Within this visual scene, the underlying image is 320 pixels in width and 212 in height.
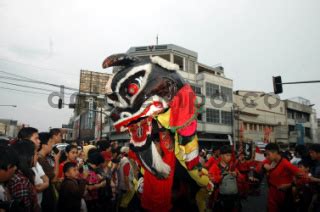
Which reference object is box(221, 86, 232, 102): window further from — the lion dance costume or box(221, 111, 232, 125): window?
the lion dance costume

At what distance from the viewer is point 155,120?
311 cm

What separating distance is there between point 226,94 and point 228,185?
856 inches

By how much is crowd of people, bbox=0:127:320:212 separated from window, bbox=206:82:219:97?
1819cm

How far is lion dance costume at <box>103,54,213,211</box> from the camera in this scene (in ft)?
9.93

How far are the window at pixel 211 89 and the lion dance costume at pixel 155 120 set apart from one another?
2073 centimetres

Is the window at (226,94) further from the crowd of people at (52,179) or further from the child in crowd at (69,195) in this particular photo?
the child in crowd at (69,195)

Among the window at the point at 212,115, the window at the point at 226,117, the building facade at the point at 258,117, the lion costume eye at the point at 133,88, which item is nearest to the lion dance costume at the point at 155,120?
the lion costume eye at the point at 133,88

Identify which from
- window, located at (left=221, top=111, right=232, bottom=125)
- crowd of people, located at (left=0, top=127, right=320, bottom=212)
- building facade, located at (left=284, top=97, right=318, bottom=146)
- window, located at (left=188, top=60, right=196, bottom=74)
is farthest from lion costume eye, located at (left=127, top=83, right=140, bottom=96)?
building facade, located at (left=284, top=97, right=318, bottom=146)

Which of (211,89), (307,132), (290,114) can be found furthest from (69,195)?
(307,132)

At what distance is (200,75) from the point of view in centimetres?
2367

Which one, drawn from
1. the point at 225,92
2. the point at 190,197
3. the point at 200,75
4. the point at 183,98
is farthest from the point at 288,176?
the point at 225,92

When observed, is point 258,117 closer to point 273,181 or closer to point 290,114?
point 290,114

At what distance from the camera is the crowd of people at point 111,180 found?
2.62 m

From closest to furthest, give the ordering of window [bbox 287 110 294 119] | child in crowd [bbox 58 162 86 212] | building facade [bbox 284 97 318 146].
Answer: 1. child in crowd [bbox 58 162 86 212]
2. building facade [bbox 284 97 318 146]
3. window [bbox 287 110 294 119]
